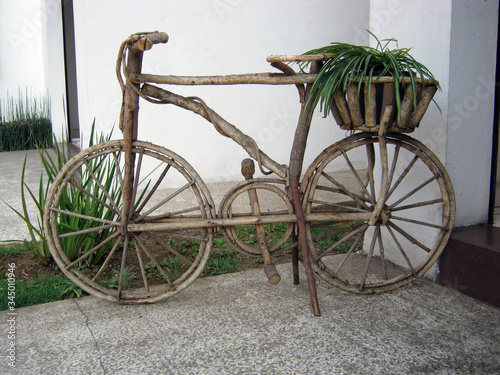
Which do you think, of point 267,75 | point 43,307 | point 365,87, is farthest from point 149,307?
point 365,87

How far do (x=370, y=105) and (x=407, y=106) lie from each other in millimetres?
158

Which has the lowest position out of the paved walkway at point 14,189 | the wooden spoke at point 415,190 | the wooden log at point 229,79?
the paved walkway at point 14,189

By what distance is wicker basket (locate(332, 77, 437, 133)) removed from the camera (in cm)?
226

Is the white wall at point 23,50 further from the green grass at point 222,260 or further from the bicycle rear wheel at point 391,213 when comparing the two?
the bicycle rear wheel at point 391,213

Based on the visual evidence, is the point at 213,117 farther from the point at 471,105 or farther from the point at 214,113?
the point at 471,105

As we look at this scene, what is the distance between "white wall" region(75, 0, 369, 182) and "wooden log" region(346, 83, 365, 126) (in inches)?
106

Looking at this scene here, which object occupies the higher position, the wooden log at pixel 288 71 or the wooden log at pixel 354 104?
the wooden log at pixel 288 71

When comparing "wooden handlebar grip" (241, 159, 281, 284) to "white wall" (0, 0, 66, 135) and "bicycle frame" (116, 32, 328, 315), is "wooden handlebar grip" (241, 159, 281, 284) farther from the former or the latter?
"white wall" (0, 0, 66, 135)

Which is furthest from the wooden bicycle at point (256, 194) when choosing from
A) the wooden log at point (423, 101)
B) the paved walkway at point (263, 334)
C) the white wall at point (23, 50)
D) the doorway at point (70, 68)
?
the white wall at point (23, 50)

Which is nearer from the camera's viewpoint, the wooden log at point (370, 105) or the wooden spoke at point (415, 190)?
the wooden log at point (370, 105)

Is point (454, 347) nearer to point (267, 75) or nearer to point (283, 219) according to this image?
point (283, 219)

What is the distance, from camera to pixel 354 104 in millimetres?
2293

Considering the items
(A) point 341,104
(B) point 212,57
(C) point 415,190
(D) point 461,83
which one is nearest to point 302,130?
(A) point 341,104

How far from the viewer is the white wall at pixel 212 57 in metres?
4.50
